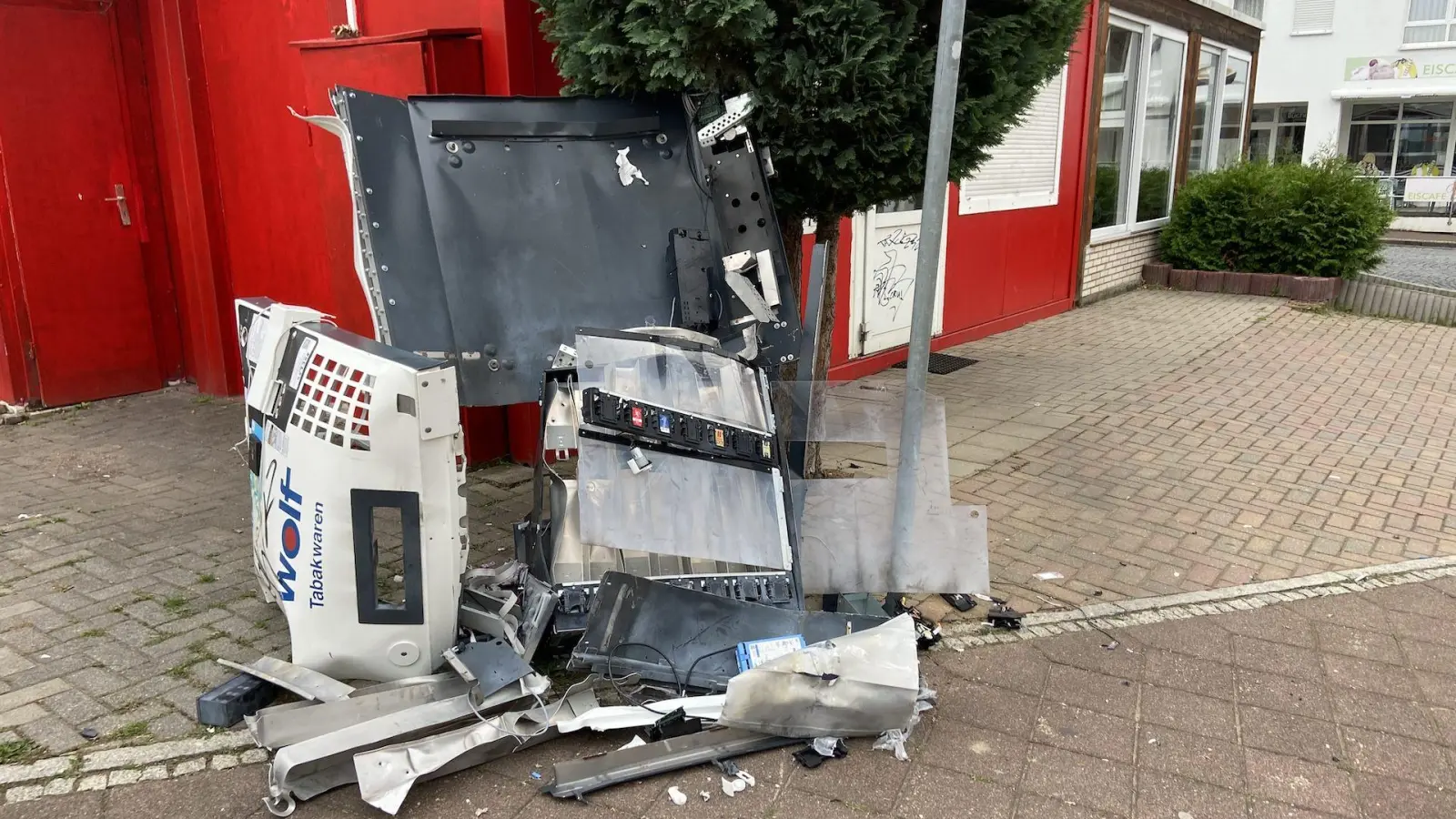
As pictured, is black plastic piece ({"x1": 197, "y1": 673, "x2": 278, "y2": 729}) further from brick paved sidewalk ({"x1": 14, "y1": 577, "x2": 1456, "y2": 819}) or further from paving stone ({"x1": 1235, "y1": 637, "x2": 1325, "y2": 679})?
paving stone ({"x1": 1235, "y1": 637, "x2": 1325, "y2": 679})

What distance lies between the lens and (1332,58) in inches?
1136

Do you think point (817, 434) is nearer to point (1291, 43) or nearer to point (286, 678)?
point (286, 678)

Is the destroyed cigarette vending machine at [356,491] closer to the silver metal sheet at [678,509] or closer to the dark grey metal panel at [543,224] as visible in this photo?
the silver metal sheet at [678,509]

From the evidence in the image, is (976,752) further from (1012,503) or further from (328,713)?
(1012,503)

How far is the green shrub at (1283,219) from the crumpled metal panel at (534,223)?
11.1 meters

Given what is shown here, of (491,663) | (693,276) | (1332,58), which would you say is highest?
(1332,58)

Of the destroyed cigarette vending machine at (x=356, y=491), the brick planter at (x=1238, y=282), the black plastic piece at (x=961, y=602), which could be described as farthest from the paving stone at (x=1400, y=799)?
the brick planter at (x=1238, y=282)

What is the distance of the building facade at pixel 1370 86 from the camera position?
27.4 meters

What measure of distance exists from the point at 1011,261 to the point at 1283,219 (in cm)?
509

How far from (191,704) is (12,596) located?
1350 millimetres

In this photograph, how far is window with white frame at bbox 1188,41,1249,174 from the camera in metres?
14.0

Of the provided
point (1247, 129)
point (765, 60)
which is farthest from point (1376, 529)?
point (1247, 129)

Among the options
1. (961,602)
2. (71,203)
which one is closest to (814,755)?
(961,602)

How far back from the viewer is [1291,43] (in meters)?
29.6
